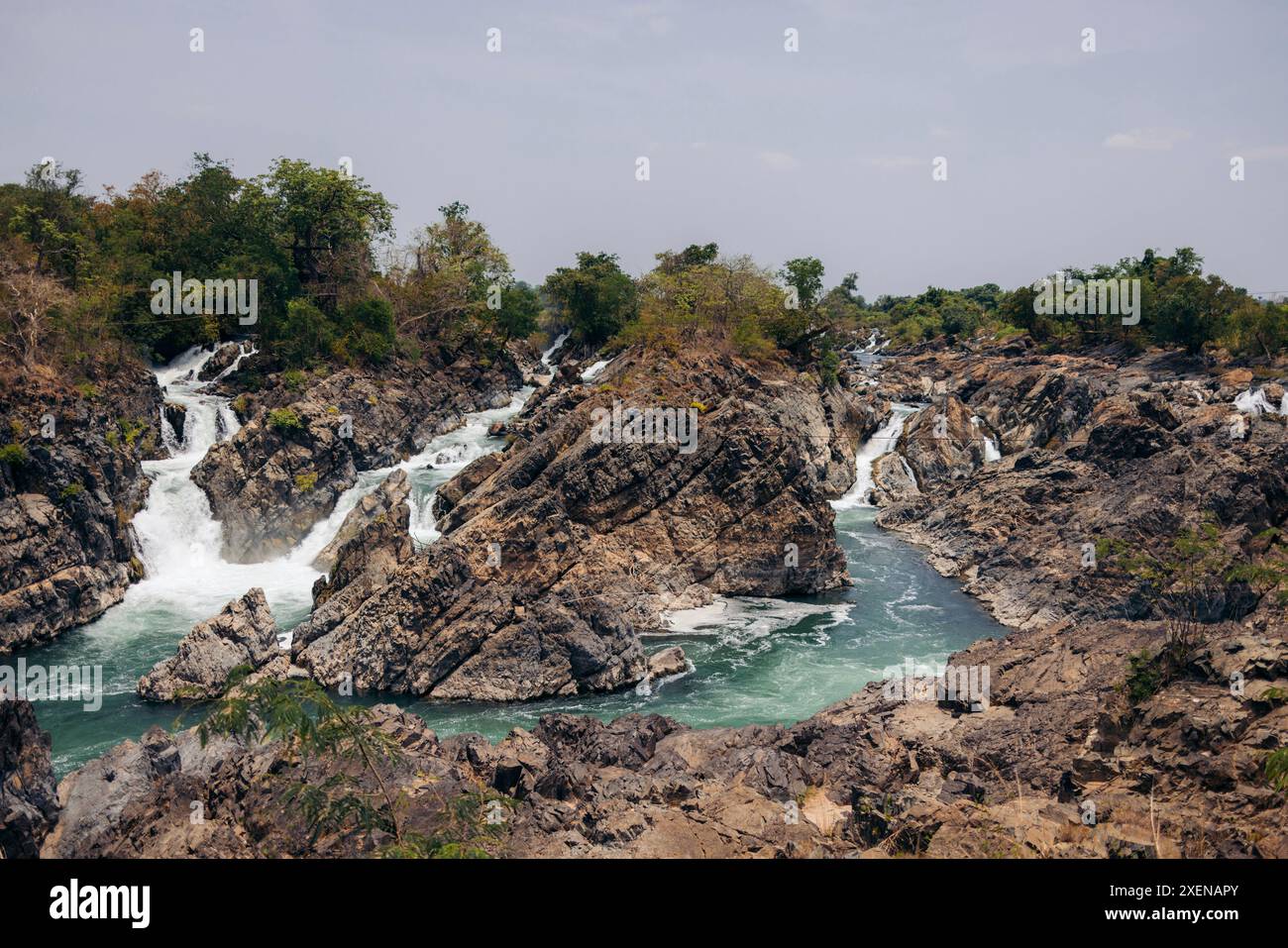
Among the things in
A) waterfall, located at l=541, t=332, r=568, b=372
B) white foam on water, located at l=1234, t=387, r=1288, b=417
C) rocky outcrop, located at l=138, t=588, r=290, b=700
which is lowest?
rocky outcrop, located at l=138, t=588, r=290, b=700

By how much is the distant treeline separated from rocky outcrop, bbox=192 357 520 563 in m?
2.74

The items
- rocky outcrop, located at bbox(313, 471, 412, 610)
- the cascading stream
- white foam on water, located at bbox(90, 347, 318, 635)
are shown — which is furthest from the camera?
white foam on water, located at bbox(90, 347, 318, 635)

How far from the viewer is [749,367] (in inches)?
1780

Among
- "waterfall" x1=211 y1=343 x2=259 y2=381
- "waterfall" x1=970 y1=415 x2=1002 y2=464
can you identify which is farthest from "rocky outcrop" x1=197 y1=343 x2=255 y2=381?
"waterfall" x1=970 y1=415 x2=1002 y2=464

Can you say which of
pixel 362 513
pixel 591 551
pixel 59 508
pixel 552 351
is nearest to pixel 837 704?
pixel 591 551

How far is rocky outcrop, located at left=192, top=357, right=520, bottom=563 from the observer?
36.9 m

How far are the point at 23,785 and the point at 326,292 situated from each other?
42064 millimetres

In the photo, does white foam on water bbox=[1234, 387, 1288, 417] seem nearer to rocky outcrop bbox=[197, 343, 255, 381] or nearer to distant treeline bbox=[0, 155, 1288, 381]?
distant treeline bbox=[0, 155, 1288, 381]

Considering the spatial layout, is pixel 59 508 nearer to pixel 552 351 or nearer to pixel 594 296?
pixel 594 296

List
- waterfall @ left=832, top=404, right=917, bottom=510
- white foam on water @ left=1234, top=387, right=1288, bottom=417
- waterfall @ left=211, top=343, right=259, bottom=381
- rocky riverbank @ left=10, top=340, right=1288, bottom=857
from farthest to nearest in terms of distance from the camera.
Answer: waterfall @ left=832, top=404, right=917, bottom=510, waterfall @ left=211, top=343, right=259, bottom=381, white foam on water @ left=1234, top=387, right=1288, bottom=417, rocky riverbank @ left=10, top=340, right=1288, bottom=857

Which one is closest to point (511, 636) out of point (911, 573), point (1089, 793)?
point (1089, 793)

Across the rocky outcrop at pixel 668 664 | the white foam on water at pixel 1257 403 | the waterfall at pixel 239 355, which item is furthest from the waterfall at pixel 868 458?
the waterfall at pixel 239 355

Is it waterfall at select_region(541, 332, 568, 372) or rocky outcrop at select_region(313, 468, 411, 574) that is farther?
waterfall at select_region(541, 332, 568, 372)

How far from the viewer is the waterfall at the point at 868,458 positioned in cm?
4853
